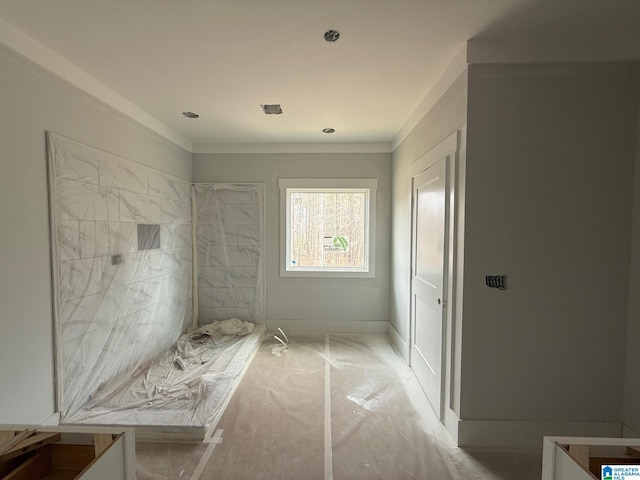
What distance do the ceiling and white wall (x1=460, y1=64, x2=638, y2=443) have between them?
0.27 metres

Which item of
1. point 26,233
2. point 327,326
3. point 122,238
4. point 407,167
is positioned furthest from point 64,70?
point 327,326

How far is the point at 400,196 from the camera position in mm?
3451

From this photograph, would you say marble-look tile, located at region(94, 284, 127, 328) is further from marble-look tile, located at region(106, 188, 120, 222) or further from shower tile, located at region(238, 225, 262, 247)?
shower tile, located at region(238, 225, 262, 247)

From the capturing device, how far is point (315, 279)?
399 cm

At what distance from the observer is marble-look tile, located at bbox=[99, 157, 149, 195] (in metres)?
2.42

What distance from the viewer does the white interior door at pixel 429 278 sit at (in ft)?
7.10

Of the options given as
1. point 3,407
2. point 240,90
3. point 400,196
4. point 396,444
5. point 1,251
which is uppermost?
point 240,90

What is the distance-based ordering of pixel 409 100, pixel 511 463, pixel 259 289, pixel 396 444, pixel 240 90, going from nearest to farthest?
pixel 511 463 → pixel 396 444 → pixel 240 90 → pixel 409 100 → pixel 259 289

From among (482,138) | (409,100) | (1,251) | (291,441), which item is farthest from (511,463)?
(1,251)

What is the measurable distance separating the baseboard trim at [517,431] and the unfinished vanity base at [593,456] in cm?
108

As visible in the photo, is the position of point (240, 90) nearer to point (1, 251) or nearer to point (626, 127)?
point (1, 251)

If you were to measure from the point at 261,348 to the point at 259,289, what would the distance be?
2.60 ft

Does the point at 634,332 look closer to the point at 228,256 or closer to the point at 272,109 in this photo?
the point at 272,109

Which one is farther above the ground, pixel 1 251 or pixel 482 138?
pixel 482 138
